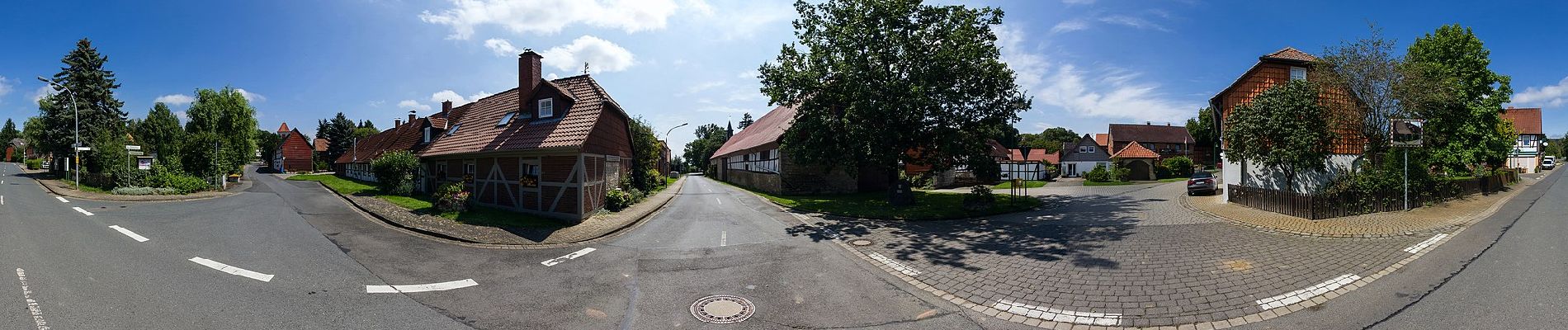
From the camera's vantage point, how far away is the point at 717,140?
9075 cm

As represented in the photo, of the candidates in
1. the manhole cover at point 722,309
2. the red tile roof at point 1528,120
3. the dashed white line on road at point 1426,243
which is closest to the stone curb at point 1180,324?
the dashed white line on road at point 1426,243

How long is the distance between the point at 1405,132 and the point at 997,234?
12.2 m

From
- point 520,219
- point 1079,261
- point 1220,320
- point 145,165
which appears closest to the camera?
point 1220,320

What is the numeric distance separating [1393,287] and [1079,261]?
3.29 metres

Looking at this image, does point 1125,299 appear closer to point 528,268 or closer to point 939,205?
point 528,268

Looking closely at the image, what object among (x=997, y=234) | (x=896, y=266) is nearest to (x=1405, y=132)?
A: (x=997, y=234)

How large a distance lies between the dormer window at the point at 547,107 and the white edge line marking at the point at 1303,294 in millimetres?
16529

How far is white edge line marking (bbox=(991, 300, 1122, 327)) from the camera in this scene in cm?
525

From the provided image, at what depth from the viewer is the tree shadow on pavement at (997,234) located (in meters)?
8.70

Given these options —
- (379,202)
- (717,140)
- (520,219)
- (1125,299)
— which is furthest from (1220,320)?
(717,140)

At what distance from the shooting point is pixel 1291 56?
60.8ft

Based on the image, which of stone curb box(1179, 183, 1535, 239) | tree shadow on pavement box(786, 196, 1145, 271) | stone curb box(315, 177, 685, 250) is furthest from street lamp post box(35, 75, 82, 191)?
stone curb box(1179, 183, 1535, 239)

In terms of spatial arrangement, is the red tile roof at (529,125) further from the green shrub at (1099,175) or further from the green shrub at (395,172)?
the green shrub at (1099,175)

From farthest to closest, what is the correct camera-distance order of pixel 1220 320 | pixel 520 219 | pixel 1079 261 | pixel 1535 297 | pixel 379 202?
pixel 379 202, pixel 520 219, pixel 1079 261, pixel 1535 297, pixel 1220 320
